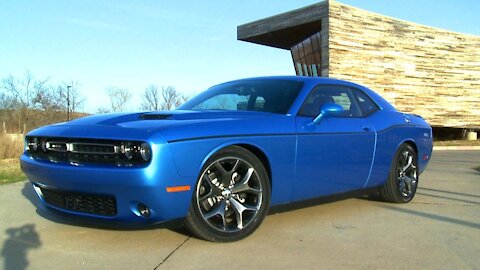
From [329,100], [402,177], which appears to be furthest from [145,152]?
[402,177]

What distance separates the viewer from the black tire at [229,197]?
3.54 m

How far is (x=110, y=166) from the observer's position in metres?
3.25

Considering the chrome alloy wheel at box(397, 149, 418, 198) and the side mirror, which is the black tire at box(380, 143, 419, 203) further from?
the side mirror

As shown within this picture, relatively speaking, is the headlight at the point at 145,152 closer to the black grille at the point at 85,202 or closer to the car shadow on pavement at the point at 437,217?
the black grille at the point at 85,202

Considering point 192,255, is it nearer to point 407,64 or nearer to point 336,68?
point 336,68

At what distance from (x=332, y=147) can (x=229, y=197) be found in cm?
130

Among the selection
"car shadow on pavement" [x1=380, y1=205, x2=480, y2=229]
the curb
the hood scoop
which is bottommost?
the curb

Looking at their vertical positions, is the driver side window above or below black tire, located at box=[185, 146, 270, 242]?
above

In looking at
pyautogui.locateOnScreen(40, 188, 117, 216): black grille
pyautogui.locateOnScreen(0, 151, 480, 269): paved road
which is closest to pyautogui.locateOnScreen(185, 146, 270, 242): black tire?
pyautogui.locateOnScreen(0, 151, 480, 269): paved road

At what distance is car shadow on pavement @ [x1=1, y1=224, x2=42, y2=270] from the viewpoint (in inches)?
127

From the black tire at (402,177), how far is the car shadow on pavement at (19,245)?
3.74 meters

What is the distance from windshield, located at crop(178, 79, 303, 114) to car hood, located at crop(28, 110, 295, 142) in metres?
0.30

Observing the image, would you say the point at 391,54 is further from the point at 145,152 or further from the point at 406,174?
the point at 145,152

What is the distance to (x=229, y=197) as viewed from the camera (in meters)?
3.70
